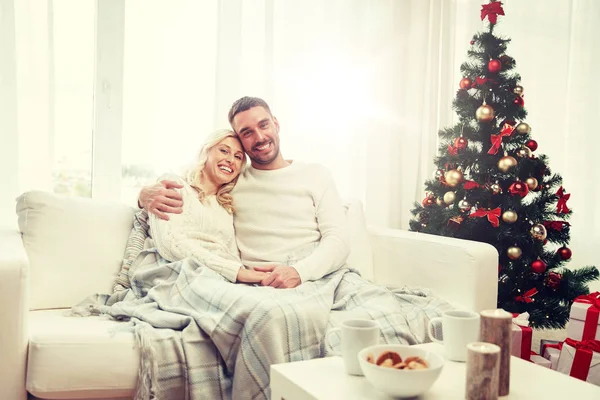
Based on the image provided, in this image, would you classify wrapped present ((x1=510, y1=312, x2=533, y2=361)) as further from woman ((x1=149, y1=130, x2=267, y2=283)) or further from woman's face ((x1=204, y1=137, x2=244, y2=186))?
woman's face ((x1=204, y1=137, x2=244, y2=186))

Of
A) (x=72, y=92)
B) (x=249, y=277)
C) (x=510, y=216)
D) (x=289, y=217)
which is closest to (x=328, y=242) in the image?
(x=289, y=217)

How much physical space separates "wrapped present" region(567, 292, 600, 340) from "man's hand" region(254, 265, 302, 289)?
1.02 meters

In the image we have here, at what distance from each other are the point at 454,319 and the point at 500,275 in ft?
4.91

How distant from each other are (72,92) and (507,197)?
1.96 meters

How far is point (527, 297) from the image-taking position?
2.59 meters

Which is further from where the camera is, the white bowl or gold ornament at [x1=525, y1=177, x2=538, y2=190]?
gold ornament at [x1=525, y1=177, x2=538, y2=190]

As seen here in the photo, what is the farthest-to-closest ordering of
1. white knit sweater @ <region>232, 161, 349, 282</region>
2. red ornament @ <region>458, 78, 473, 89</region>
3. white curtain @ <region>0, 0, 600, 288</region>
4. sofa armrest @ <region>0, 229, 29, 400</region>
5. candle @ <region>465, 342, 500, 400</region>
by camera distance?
red ornament @ <region>458, 78, 473, 89</region>
white curtain @ <region>0, 0, 600, 288</region>
white knit sweater @ <region>232, 161, 349, 282</region>
sofa armrest @ <region>0, 229, 29, 400</region>
candle @ <region>465, 342, 500, 400</region>

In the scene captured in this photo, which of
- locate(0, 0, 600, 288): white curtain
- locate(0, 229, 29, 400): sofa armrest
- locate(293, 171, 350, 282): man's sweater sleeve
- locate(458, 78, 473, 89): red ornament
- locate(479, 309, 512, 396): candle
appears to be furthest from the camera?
locate(458, 78, 473, 89): red ornament

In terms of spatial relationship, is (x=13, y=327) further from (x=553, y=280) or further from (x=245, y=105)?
(x=553, y=280)

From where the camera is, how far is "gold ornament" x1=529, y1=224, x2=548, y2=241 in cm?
258

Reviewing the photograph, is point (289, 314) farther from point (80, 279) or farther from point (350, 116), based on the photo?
point (350, 116)

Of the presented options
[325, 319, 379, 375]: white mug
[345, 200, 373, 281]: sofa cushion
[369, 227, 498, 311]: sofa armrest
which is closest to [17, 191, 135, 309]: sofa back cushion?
[345, 200, 373, 281]: sofa cushion

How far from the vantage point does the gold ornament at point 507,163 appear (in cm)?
258

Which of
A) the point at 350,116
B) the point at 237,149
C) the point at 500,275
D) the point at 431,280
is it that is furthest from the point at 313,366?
the point at 350,116
